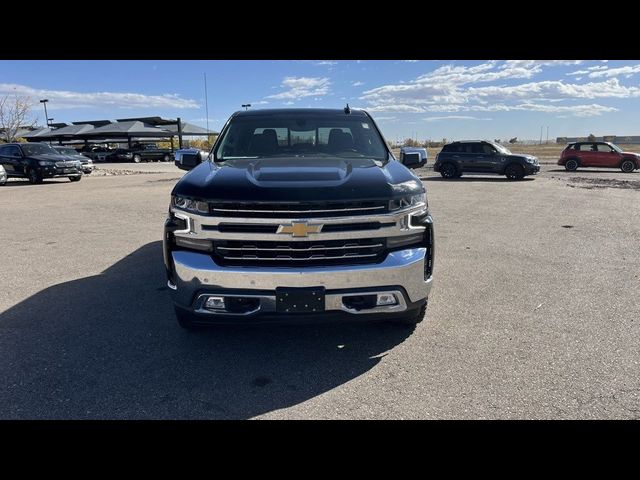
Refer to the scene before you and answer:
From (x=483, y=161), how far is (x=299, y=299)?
17999 mm

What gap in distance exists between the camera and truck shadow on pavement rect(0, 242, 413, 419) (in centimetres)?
273

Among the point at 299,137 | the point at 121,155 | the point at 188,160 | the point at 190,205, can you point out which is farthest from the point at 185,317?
the point at 121,155

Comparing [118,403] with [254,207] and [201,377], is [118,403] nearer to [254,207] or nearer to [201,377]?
[201,377]

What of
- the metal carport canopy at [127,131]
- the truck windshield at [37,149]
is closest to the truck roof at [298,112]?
the truck windshield at [37,149]

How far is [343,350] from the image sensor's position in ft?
11.3

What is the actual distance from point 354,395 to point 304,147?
8.25 feet

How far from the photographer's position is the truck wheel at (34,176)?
19022 mm

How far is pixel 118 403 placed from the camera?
2732 millimetres

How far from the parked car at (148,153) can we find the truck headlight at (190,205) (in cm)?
4150

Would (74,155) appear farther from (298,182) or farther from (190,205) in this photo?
(298,182)

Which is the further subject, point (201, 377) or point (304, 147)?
point (304, 147)

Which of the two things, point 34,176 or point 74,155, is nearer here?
point 34,176

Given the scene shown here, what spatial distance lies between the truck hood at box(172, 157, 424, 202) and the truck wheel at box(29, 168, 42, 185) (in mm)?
19442
